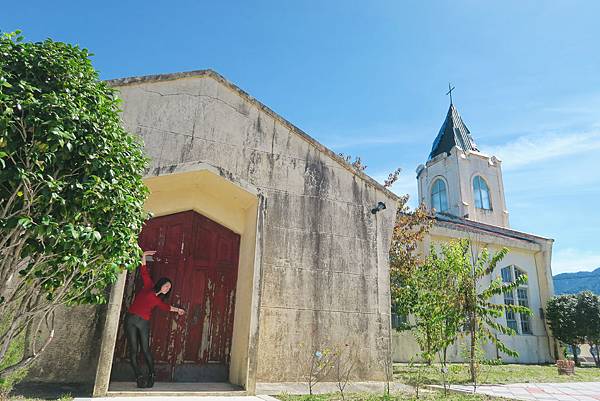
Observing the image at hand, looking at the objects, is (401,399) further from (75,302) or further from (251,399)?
(75,302)

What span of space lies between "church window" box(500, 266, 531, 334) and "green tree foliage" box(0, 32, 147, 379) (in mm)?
18886

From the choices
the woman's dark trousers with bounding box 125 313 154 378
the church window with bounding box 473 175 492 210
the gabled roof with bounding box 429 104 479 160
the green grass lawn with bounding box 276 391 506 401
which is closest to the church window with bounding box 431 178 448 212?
the church window with bounding box 473 175 492 210

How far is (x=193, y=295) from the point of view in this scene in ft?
24.8

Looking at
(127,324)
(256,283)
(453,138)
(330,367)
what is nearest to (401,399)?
(330,367)

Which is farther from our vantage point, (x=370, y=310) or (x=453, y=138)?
(x=453, y=138)

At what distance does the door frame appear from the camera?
218 inches

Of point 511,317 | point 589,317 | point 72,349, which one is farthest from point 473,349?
point 589,317

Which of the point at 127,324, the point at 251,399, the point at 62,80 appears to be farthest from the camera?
the point at 127,324

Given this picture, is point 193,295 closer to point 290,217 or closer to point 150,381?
point 150,381

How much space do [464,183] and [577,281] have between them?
57034mm

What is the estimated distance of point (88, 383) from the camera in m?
5.67

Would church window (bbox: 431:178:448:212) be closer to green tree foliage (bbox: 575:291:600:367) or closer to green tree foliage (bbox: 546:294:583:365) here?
green tree foliage (bbox: 546:294:583:365)

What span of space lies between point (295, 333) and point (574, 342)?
55.5ft

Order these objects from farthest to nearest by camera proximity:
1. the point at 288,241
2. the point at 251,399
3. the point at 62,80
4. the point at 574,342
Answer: the point at 574,342 < the point at 288,241 < the point at 251,399 < the point at 62,80
